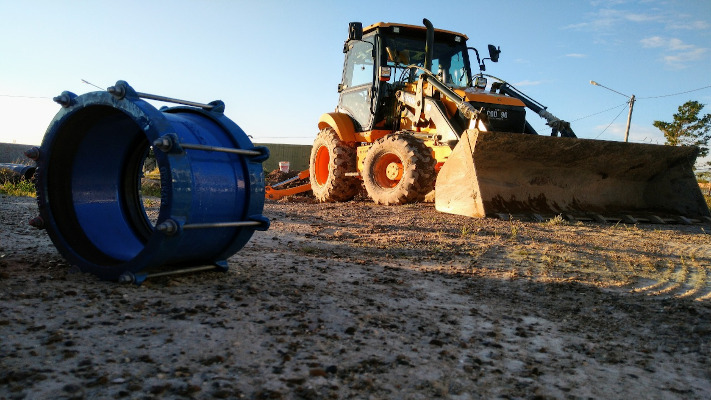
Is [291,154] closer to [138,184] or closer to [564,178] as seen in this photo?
[564,178]

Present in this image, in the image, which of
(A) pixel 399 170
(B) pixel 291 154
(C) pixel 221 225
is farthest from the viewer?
(B) pixel 291 154

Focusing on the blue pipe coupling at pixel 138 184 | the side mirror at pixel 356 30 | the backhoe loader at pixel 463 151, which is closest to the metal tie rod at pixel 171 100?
the blue pipe coupling at pixel 138 184

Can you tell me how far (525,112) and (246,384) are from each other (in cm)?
811

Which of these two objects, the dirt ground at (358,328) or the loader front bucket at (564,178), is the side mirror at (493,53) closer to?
the loader front bucket at (564,178)

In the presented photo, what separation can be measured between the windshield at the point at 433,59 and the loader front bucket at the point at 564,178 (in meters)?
2.50

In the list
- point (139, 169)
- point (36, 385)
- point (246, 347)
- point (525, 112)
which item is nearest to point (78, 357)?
point (36, 385)

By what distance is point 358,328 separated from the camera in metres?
2.53

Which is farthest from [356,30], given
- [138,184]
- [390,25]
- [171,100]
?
[171,100]

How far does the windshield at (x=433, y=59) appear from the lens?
988cm

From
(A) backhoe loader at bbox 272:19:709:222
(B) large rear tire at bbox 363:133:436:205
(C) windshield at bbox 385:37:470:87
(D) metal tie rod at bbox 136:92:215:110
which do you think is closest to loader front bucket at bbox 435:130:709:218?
(A) backhoe loader at bbox 272:19:709:222

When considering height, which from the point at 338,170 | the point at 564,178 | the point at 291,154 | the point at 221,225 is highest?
the point at 291,154

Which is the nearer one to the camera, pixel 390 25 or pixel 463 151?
pixel 463 151

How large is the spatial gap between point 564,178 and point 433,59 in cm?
345

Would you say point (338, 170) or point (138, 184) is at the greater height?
point (338, 170)
